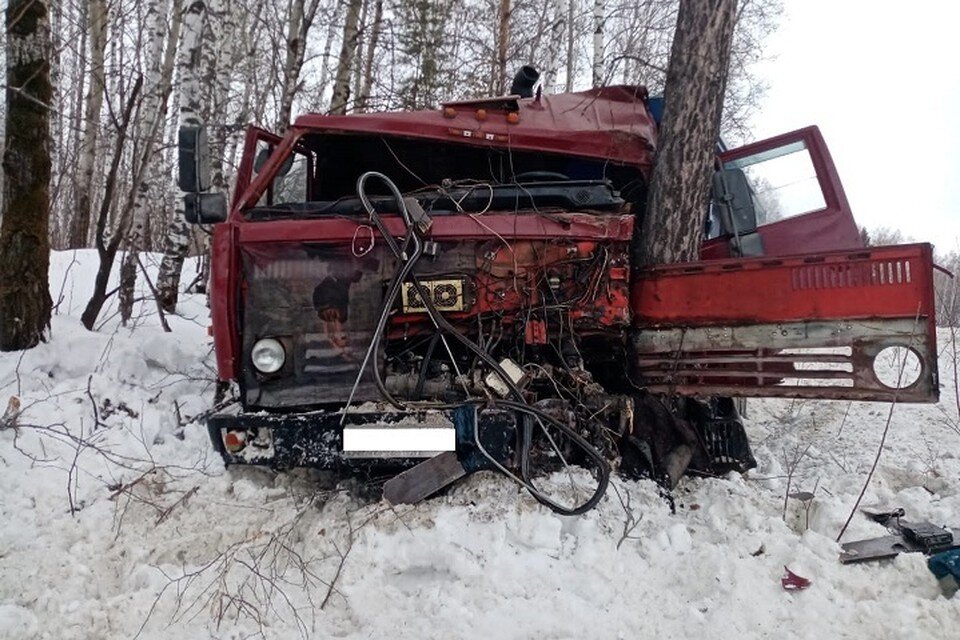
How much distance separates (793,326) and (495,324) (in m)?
1.49

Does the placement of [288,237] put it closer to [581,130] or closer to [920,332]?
[581,130]

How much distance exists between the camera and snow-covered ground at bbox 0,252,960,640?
2.58 meters

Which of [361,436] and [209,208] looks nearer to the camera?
[361,436]

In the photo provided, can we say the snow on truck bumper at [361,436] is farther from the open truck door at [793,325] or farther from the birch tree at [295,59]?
the birch tree at [295,59]

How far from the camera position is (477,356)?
344cm

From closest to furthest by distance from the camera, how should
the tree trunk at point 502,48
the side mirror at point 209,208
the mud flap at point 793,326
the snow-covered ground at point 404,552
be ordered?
the snow-covered ground at point 404,552, the mud flap at point 793,326, the side mirror at point 209,208, the tree trunk at point 502,48

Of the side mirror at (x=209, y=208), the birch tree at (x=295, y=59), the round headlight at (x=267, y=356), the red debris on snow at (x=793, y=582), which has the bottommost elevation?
the red debris on snow at (x=793, y=582)

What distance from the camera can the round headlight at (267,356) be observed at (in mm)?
3412

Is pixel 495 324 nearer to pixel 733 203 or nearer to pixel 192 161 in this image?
pixel 192 161

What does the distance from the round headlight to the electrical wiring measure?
44 cm

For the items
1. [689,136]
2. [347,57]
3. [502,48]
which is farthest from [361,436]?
[502,48]

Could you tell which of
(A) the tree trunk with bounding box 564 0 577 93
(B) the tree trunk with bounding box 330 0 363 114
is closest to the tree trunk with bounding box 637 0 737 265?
(B) the tree trunk with bounding box 330 0 363 114

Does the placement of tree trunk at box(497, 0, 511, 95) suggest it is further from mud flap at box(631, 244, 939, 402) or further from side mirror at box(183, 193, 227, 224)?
mud flap at box(631, 244, 939, 402)

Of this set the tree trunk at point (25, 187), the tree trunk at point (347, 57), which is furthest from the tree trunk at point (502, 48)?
the tree trunk at point (25, 187)
